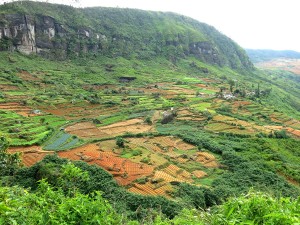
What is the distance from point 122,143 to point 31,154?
42.6 feet

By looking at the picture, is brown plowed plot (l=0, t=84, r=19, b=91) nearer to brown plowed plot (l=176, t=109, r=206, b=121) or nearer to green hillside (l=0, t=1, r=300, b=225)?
green hillside (l=0, t=1, r=300, b=225)

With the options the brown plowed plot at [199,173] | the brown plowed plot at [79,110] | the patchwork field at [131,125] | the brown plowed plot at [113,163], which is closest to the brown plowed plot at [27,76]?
the patchwork field at [131,125]

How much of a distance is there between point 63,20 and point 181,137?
390ft

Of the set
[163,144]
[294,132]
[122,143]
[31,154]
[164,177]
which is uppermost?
[164,177]

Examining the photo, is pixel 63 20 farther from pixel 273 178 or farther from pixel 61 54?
pixel 273 178

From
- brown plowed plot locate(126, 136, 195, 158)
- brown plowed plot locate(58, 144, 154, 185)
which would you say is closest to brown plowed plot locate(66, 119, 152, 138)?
brown plowed plot locate(126, 136, 195, 158)

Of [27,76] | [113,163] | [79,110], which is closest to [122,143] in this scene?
[113,163]

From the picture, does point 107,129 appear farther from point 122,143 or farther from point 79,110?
point 79,110

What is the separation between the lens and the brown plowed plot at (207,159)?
39375mm

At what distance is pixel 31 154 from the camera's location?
38.7 m

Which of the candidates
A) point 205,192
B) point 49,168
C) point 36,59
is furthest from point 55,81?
point 205,192

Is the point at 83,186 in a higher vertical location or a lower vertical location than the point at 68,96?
higher

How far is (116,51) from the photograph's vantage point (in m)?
156

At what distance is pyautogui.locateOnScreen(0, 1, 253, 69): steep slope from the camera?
122m
